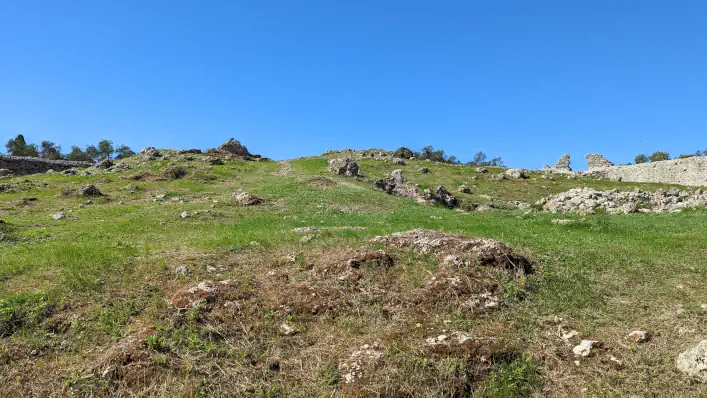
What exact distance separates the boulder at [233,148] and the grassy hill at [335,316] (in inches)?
2547

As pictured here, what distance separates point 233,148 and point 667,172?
76709 mm

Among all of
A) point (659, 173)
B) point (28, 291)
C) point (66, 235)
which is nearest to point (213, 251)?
point (28, 291)

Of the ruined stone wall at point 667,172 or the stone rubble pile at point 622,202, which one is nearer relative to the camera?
the stone rubble pile at point 622,202

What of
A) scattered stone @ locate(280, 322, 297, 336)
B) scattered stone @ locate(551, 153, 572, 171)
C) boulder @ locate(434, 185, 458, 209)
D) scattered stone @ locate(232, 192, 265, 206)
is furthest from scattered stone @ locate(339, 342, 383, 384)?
scattered stone @ locate(551, 153, 572, 171)

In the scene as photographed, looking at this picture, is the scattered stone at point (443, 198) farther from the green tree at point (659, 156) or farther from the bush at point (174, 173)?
the green tree at point (659, 156)

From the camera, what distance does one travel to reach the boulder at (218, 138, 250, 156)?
81900 mm

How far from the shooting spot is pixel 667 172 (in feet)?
197

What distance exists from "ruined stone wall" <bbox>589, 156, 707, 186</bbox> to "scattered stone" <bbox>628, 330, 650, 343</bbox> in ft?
205

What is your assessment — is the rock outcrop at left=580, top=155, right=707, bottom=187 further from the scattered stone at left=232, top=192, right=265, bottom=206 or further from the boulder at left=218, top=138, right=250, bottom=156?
the boulder at left=218, top=138, right=250, bottom=156

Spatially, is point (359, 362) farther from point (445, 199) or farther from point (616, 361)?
point (445, 199)

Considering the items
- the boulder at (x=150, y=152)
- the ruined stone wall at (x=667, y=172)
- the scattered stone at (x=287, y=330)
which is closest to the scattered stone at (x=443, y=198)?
the scattered stone at (x=287, y=330)

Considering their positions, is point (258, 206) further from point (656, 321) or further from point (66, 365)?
point (656, 321)

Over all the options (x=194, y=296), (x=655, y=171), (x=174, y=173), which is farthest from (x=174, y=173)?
(x=655, y=171)

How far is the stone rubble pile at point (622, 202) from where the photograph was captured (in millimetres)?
31797
